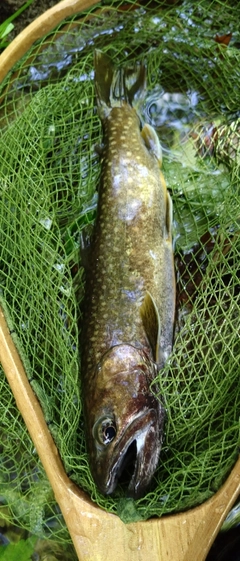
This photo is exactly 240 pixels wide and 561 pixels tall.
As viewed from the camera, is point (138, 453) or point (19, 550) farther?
point (19, 550)

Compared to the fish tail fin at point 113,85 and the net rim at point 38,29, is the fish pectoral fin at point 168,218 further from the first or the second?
the net rim at point 38,29

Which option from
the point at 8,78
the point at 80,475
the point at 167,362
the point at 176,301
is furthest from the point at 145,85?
the point at 80,475

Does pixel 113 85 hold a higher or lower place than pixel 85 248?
higher

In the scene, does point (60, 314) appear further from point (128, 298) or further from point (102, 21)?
point (102, 21)

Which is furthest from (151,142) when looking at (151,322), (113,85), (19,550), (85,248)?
(19,550)

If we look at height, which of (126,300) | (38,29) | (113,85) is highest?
(38,29)

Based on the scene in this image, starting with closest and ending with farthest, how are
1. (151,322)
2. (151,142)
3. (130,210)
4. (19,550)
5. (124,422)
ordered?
1. (124,422)
2. (151,322)
3. (130,210)
4. (151,142)
5. (19,550)

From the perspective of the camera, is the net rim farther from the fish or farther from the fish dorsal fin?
the fish dorsal fin

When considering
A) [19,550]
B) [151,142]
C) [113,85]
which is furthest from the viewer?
[19,550]

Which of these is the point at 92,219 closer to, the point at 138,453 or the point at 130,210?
the point at 130,210
